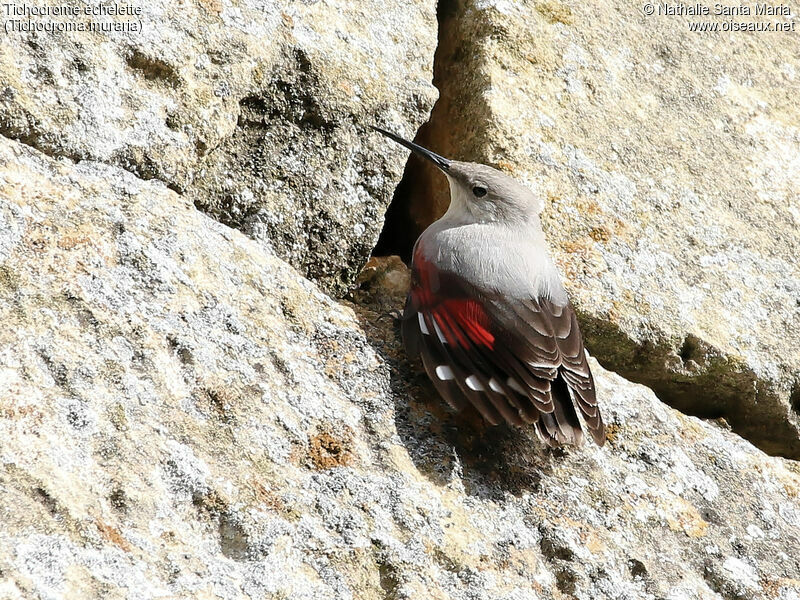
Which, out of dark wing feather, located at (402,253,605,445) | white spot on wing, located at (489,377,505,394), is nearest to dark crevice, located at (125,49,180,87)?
dark wing feather, located at (402,253,605,445)

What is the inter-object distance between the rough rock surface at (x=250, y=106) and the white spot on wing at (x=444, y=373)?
0.57 m

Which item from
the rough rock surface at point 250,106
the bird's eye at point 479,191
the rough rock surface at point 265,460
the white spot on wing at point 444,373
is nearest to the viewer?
the rough rock surface at point 265,460

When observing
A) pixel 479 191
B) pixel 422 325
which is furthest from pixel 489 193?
pixel 422 325

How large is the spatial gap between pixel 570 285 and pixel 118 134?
1.68 m

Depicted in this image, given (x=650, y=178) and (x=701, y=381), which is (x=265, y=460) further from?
(x=650, y=178)

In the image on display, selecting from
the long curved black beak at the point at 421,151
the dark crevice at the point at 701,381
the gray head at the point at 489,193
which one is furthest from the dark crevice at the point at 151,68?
the dark crevice at the point at 701,381

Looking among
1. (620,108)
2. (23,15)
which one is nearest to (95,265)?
(23,15)

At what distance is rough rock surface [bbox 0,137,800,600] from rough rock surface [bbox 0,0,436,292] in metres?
0.12

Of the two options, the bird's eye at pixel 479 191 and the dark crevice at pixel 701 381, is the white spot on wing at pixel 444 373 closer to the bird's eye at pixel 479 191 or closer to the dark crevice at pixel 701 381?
the dark crevice at pixel 701 381

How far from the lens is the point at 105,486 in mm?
2053

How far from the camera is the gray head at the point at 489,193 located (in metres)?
3.38

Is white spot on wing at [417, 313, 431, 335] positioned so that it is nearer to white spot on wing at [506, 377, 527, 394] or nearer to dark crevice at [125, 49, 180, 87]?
white spot on wing at [506, 377, 527, 394]

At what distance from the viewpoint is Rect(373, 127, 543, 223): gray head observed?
3.38 meters

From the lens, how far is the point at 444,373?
2.79 metres
